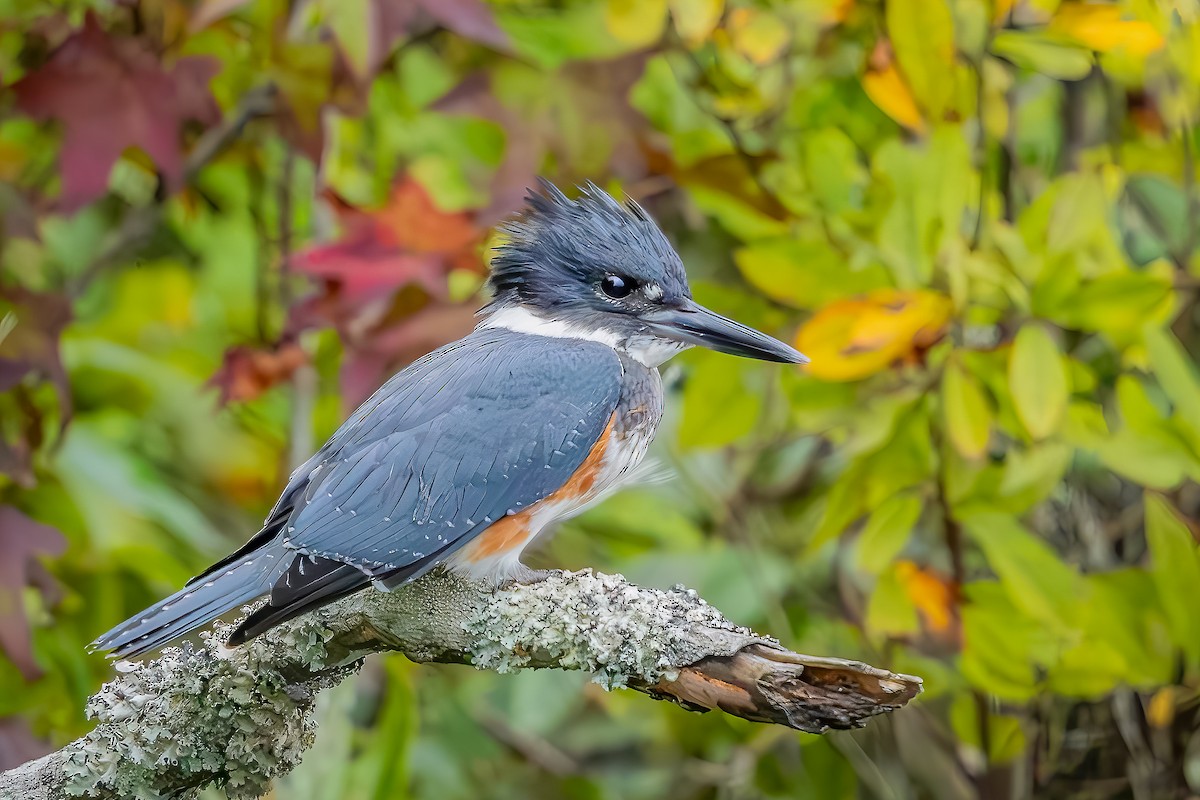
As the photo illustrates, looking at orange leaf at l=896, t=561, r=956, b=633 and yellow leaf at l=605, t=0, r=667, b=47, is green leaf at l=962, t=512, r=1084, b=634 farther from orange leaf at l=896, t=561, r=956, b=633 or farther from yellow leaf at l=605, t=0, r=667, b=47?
yellow leaf at l=605, t=0, r=667, b=47

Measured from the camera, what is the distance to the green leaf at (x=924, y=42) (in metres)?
1.92

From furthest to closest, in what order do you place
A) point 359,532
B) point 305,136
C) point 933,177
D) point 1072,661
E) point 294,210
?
point 294,210 → point 305,136 → point 1072,661 → point 933,177 → point 359,532

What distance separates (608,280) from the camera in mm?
1936

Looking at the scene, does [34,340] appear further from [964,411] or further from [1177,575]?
[1177,575]

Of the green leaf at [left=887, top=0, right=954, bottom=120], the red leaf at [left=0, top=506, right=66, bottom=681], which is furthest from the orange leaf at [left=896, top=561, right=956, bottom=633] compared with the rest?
Answer: the red leaf at [left=0, top=506, right=66, bottom=681]

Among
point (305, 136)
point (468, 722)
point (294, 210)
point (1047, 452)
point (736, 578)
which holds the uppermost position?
point (305, 136)

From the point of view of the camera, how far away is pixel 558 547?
97.6 inches

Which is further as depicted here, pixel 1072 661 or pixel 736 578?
pixel 736 578

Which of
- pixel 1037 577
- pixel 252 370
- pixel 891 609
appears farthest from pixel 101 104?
pixel 1037 577

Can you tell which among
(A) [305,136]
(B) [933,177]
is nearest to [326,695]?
(A) [305,136]

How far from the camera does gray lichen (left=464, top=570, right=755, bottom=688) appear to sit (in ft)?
4.26

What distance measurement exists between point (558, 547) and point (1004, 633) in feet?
2.84

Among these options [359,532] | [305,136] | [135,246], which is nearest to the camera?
[359,532]

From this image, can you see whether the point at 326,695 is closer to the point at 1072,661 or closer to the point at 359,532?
the point at 359,532
